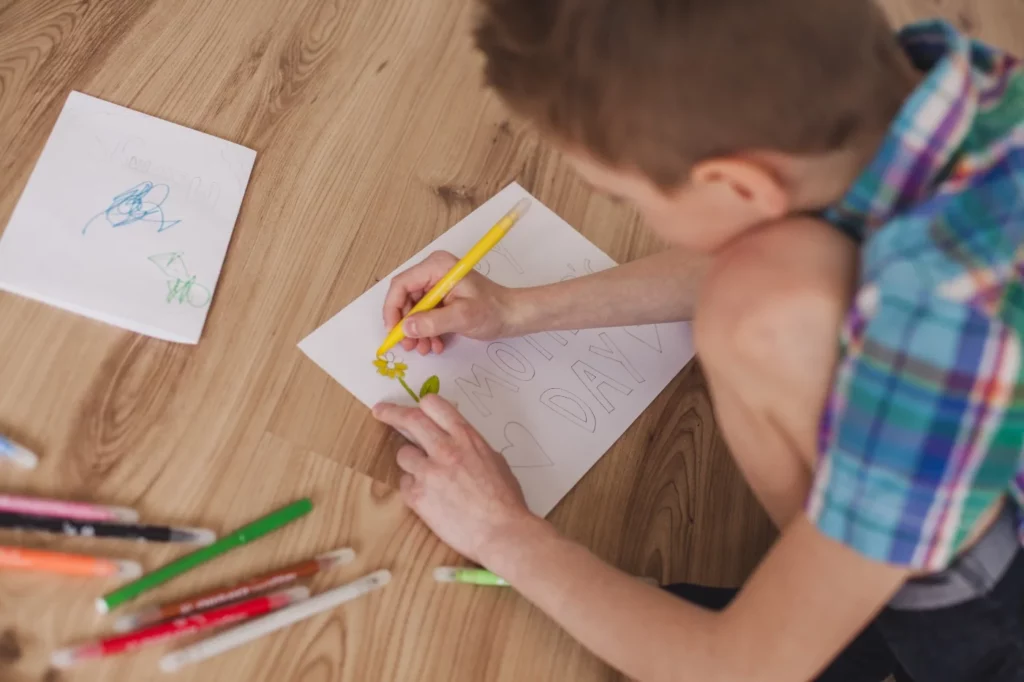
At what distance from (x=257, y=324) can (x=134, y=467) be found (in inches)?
5.6

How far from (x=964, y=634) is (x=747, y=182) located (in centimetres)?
32

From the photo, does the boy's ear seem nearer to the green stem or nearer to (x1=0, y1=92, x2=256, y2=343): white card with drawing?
the green stem

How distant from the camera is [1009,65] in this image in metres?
0.50

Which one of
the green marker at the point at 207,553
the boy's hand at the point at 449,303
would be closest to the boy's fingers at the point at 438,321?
the boy's hand at the point at 449,303

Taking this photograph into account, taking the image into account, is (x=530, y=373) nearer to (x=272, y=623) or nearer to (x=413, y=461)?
(x=413, y=461)

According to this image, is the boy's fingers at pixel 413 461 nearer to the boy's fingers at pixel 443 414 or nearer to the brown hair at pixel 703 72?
the boy's fingers at pixel 443 414

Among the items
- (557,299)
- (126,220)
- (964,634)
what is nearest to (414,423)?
(557,299)

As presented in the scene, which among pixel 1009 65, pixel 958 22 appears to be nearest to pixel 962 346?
pixel 1009 65

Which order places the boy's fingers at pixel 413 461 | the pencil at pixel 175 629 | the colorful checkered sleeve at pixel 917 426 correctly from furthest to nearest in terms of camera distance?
the boy's fingers at pixel 413 461, the pencil at pixel 175 629, the colorful checkered sleeve at pixel 917 426

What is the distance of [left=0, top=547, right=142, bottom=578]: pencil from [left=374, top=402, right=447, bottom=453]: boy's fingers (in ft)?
0.66

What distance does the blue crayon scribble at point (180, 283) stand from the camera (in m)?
0.66

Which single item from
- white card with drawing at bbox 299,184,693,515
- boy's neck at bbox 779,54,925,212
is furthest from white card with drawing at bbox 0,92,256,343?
boy's neck at bbox 779,54,925,212

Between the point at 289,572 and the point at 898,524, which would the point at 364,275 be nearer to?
the point at 289,572

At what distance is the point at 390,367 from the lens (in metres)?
0.67
